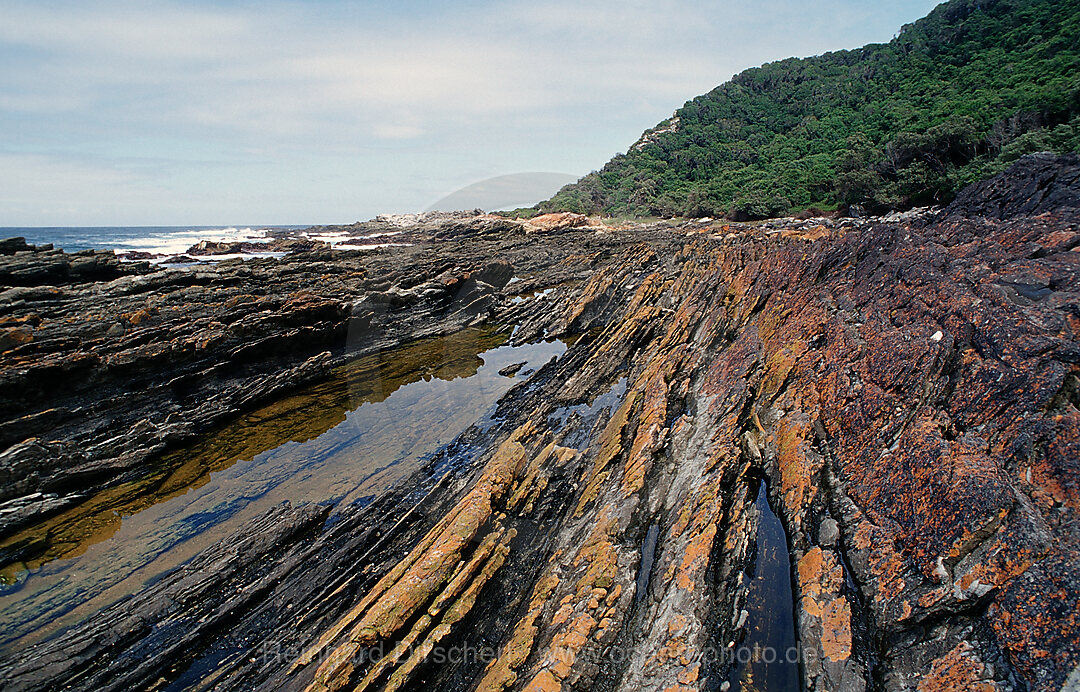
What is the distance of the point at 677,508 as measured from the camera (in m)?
7.06

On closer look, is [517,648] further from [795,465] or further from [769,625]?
[795,465]

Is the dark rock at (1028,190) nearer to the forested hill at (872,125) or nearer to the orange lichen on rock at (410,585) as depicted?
the forested hill at (872,125)

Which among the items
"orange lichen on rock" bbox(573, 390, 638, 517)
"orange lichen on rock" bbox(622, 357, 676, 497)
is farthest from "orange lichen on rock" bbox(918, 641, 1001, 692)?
"orange lichen on rock" bbox(573, 390, 638, 517)

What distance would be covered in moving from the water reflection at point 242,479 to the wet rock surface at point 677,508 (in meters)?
0.87

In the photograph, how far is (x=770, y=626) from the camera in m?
5.46

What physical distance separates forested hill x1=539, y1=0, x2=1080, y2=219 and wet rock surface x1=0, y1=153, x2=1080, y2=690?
39142 mm

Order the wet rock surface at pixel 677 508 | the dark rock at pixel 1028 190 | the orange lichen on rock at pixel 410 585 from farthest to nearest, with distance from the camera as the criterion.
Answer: the dark rock at pixel 1028 190, the orange lichen on rock at pixel 410 585, the wet rock surface at pixel 677 508

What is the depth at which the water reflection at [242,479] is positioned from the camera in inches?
309

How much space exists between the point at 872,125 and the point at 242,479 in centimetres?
9796

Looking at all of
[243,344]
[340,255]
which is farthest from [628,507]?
[340,255]

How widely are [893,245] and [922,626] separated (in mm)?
14058

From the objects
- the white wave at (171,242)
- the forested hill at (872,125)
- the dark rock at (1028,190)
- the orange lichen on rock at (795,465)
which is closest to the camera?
the orange lichen on rock at (795,465)

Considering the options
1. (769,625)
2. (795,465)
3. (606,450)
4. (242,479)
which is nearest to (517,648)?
(769,625)

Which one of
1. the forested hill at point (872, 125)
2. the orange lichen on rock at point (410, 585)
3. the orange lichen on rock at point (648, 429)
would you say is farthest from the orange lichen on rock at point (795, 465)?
the forested hill at point (872, 125)
